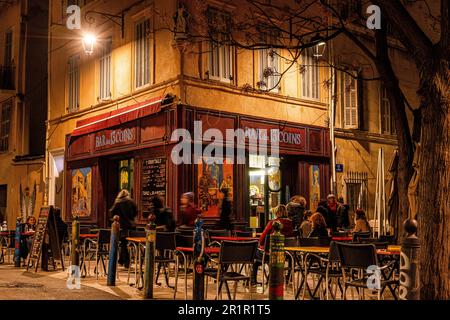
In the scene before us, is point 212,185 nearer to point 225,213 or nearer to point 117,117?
point 225,213

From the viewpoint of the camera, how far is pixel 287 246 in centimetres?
963

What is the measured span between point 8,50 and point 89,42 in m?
8.43

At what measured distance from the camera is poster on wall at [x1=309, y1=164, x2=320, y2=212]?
18500 millimetres

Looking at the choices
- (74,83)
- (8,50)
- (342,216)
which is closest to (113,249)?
(342,216)

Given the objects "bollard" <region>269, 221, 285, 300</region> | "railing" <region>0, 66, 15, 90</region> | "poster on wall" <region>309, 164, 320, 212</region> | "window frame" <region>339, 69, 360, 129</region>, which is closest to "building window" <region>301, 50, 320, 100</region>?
"window frame" <region>339, 69, 360, 129</region>

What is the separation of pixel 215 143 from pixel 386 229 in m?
4.83

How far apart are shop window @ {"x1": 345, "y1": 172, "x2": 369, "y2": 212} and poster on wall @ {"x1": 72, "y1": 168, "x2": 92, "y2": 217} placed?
327 inches

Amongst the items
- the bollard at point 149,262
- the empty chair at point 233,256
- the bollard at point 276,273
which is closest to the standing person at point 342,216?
the bollard at point 149,262

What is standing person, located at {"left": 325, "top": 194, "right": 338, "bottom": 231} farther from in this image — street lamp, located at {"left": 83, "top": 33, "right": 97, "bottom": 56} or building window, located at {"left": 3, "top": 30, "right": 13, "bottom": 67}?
building window, located at {"left": 3, "top": 30, "right": 13, "bottom": 67}

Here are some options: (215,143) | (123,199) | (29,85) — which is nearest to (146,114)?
(215,143)

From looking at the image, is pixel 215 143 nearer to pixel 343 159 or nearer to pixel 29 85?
pixel 343 159

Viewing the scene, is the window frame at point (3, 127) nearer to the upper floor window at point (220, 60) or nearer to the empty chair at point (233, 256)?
the upper floor window at point (220, 60)

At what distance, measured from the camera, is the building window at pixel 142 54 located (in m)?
16.9

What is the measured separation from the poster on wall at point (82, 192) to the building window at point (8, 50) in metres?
7.94
